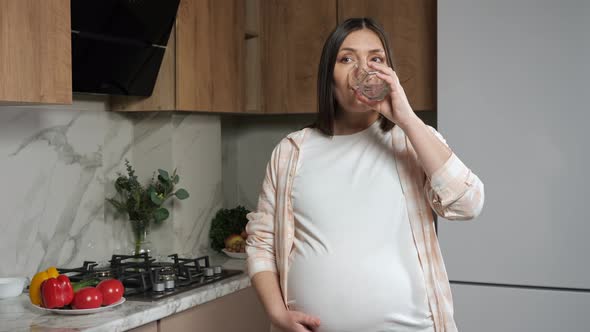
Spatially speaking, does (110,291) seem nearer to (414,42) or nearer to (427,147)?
(427,147)

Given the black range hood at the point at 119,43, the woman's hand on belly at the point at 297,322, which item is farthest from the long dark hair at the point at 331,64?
the black range hood at the point at 119,43

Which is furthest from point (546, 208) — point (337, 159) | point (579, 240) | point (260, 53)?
point (260, 53)

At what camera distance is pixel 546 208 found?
232cm

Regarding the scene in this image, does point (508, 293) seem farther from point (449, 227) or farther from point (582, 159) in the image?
point (582, 159)

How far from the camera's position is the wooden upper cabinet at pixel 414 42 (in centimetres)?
272

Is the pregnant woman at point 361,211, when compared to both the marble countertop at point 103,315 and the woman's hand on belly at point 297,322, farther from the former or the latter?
the marble countertop at point 103,315

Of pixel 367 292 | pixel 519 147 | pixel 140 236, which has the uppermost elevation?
pixel 519 147

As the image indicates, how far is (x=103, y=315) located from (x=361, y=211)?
98 cm

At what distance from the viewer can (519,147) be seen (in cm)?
237

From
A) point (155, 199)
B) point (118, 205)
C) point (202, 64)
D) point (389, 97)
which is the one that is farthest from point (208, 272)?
point (389, 97)

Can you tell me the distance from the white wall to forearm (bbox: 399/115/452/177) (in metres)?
1.29

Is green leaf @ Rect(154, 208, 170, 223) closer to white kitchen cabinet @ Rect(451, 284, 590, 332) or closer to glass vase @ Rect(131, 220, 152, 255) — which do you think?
glass vase @ Rect(131, 220, 152, 255)

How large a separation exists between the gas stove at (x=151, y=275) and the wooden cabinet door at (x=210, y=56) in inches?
24.7

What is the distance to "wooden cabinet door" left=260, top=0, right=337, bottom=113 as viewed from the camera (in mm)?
2957
